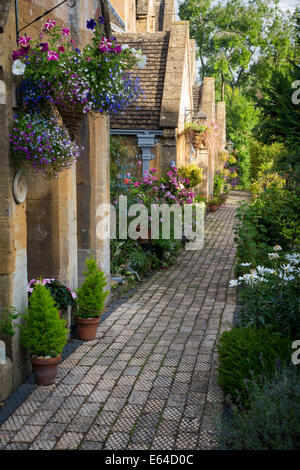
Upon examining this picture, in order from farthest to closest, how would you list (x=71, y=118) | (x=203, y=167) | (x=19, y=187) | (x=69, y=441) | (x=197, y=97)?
(x=197, y=97)
(x=203, y=167)
(x=71, y=118)
(x=19, y=187)
(x=69, y=441)

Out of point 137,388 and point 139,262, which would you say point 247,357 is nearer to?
point 137,388

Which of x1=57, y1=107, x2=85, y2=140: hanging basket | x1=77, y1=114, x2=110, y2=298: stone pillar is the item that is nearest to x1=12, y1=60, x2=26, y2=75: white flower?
x1=57, y1=107, x2=85, y2=140: hanging basket

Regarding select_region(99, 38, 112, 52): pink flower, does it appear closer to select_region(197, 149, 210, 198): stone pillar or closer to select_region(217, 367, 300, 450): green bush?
select_region(217, 367, 300, 450): green bush

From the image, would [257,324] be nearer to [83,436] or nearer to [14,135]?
[83,436]

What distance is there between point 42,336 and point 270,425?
247 cm

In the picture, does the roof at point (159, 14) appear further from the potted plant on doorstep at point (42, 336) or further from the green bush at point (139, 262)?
the potted plant on doorstep at point (42, 336)

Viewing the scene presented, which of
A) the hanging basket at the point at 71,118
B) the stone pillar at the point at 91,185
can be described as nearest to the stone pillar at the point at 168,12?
the stone pillar at the point at 91,185

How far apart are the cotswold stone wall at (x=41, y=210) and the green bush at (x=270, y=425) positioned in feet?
7.62

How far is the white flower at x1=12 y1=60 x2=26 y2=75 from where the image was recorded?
430 cm

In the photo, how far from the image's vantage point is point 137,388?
15.8 ft

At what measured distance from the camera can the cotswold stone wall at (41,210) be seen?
4426 millimetres

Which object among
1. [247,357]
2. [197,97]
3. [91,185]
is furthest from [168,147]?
[197,97]

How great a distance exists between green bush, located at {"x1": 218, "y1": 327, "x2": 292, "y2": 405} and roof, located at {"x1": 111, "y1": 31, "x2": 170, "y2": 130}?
31.1 feet
